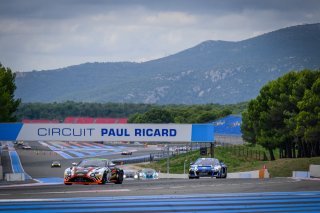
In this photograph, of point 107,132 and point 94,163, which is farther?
point 107,132

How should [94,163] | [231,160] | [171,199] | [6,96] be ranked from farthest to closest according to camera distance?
[6,96], [231,160], [94,163], [171,199]

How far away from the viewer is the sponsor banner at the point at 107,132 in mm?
56188

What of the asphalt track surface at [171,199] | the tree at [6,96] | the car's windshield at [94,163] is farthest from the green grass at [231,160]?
the asphalt track surface at [171,199]

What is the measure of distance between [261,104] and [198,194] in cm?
6679

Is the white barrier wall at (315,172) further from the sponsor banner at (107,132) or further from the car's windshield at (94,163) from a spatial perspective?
the car's windshield at (94,163)

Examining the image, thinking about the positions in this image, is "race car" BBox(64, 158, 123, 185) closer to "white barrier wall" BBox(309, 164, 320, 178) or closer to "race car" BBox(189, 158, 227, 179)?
"race car" BBox(189, 158, 227, 179)

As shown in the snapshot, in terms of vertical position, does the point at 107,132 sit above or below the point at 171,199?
above

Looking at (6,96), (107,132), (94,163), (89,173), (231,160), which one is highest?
(6,96)

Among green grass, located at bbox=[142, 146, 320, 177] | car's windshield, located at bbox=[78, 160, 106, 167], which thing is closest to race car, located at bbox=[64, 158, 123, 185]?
car's windshield, located at bbox=[78, 160, 106, 167]

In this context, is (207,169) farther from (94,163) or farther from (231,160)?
(231,160)

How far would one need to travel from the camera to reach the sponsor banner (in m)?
56.2

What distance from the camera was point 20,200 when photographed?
73.7ft

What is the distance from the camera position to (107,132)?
5725 centimetres

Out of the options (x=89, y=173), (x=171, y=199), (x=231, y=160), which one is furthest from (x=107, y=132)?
(x=171, y=199)
